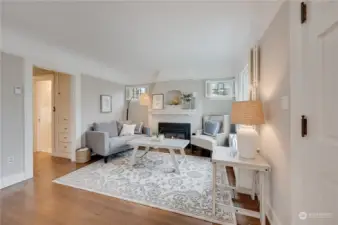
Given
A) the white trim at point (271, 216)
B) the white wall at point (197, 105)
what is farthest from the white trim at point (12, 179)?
the white trim at point (271, 216)

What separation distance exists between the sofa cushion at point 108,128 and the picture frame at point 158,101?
1.42m

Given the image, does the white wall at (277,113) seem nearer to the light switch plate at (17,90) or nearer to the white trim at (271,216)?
the white trim at (271,216)

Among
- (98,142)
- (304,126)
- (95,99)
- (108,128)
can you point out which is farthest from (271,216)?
(95,99)

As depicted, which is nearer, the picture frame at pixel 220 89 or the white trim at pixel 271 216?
the white trim at pixel 271 216

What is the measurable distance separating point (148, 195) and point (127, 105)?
415cm

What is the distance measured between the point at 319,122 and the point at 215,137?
3.29m

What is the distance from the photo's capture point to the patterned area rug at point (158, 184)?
6.65 feet

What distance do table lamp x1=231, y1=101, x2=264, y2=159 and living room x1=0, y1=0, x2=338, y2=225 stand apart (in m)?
0.01

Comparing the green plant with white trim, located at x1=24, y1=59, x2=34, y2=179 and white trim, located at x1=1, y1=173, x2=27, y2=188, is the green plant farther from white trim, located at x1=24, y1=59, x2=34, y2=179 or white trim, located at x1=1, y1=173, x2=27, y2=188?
white trim, located at x1=1, y1=173, x2=27, y2=188

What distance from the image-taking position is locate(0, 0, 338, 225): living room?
1.22 metres

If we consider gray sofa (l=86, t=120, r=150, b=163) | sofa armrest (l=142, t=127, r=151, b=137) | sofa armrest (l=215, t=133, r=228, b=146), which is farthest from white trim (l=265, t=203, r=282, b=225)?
sofa armrest (l=142, t=127, r=151, b=137)

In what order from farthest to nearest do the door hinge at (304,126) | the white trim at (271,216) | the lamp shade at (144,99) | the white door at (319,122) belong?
the lamp shade at (144,99)
the white trim at (271,216)
the door hinge at (304,126)
the white door at (319,122)

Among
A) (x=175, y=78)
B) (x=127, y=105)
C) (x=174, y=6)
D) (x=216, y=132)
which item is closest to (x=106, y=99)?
(x=127, y=105)

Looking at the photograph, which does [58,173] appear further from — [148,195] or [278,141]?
[278,141]
